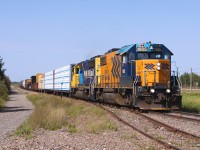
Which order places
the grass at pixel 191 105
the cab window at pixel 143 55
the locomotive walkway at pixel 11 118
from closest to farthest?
1. the locomotive walkway at pixel 11 118
2. the cab window at pixel 143 55
3. the grass at pixel 191 105

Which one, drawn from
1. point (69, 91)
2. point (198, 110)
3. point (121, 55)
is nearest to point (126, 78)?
point (121, 55)

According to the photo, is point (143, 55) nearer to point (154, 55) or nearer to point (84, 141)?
point (154, 55)

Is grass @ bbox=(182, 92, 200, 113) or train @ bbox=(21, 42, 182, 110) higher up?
train @ bbox=(21, 42, 182, 110)

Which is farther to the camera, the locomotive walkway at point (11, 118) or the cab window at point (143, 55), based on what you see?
the cab window at point (143, 55)

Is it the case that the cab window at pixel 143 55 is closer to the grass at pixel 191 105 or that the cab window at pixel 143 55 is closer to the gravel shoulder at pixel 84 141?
the grass at pixel 191 105

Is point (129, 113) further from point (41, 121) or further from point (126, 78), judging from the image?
point (41, 121)

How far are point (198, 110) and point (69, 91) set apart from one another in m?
17.7

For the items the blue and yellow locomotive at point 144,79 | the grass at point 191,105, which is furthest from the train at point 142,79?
the grass at point 191,105

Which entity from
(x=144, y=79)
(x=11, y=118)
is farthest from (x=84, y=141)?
(x=11, y=118)

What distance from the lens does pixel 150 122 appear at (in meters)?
13.2

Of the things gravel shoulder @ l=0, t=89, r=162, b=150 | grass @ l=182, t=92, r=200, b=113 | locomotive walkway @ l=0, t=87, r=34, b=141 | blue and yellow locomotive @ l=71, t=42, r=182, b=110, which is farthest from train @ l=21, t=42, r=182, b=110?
gravel shoulder @ l=0, t=89, r=162, b=150

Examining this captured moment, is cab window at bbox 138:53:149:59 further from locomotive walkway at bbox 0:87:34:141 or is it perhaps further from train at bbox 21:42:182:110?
locomotive walkway at bbox 0:87:34:141

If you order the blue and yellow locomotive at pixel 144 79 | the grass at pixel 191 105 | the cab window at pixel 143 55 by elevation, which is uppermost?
the cab window at pixel 143 55

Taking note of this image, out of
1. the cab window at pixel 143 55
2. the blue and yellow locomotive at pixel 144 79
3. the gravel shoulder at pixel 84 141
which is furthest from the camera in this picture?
the cab window at pixel 143 55
